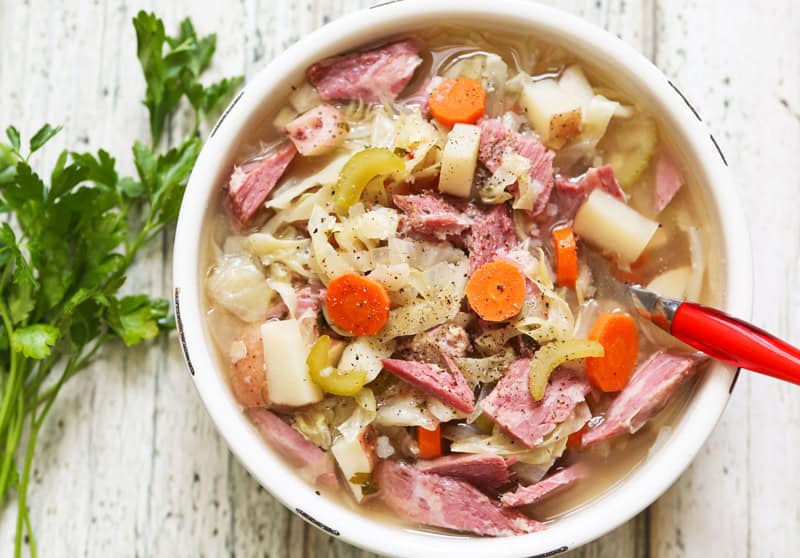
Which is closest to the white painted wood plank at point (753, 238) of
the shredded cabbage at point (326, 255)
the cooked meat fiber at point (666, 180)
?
the cooked meat fiber at point (666, 180)

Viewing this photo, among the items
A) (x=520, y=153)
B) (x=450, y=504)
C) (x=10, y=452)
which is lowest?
(x=450, y=504)

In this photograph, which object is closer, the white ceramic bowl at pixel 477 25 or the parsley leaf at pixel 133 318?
the white ceramic bowl at pixel 477 25

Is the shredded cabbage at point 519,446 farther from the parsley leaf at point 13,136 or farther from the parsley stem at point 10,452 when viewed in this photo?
the parsley leaf at point 13,136

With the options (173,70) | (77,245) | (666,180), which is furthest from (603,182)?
(77,245)

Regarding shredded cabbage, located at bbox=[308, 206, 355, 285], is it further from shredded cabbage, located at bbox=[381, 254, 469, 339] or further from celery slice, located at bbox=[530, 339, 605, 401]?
celery slice, located at bbox=[530, 339, 605, 401]

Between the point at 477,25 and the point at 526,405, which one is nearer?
the point at 526,405

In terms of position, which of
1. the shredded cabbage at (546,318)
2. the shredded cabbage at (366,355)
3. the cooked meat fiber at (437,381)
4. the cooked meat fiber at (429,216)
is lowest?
the cooked meat fiber at (437,381)

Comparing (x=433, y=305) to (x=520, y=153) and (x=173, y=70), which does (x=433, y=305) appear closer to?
(x=520, y=153)
